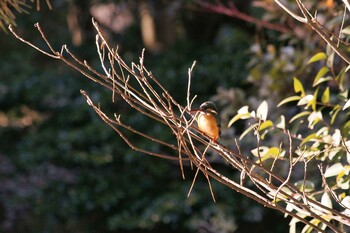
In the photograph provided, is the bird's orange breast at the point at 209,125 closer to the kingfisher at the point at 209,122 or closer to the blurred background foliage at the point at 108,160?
the kingfisher at the point at 209,122

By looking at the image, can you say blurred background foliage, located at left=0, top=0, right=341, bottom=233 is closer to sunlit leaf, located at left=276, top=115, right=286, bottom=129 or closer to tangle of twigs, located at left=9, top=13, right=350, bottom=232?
sunlit leaf, located at left=276, top=115, right=286, bottom=129

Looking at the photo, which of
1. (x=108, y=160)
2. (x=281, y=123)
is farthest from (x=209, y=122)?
(x=108, y=160)

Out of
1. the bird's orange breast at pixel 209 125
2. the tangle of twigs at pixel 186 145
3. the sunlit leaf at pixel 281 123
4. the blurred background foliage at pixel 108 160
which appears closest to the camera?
the tangle of twigs at pixel 186 145

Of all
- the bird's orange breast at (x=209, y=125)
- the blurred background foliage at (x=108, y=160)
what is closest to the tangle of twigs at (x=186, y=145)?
the bird's orange breast at (x=209, y=125)

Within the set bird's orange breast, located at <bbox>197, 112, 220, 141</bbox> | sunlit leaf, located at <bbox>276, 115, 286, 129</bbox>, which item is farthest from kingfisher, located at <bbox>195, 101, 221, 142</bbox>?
sunlit leaf, located at <bbox>276, 115, 286, 129</bbox>

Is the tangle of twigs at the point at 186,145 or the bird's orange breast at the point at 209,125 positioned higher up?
→ the tangle of twigs at the point at 186,145

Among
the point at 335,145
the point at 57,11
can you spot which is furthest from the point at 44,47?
the point at 335,145

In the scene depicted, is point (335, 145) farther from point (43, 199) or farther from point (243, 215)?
point (43, 199)

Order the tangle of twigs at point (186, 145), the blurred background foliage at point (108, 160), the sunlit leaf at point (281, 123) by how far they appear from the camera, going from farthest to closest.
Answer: the blurred background foliage at point (108, 160) < the sunlit leaf at point (281, 123) < the tangle of twigs at point (186, 145)

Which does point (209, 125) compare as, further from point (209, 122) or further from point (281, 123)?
point (281, 123)
